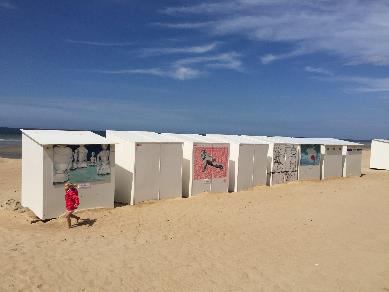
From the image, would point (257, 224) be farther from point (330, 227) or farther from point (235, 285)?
point (235, 285)

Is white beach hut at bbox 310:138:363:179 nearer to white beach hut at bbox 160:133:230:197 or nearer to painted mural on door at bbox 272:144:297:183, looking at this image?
painted mural on door at bbox 272:144:297:183

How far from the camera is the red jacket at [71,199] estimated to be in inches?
438

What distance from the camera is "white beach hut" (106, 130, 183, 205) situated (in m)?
13.7

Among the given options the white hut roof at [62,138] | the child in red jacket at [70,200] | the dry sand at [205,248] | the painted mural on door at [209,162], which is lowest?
the dry sand at [205,248]

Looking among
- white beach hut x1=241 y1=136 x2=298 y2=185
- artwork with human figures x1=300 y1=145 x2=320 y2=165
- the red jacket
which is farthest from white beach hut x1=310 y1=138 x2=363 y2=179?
the red jacket

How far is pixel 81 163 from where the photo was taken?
39.5 feet

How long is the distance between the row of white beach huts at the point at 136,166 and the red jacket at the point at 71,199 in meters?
0.54

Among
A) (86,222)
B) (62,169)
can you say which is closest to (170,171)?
(86,222)

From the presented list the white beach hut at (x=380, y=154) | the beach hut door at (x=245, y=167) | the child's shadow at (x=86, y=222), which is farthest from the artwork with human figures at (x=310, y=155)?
the child's shadow at (x=86, y=222)

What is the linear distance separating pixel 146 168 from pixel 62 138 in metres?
2.92

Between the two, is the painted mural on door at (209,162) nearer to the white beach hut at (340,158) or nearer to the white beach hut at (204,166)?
the white beach hut at (204,166)

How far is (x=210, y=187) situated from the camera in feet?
53.0

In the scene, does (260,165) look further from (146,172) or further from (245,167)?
(146,172)

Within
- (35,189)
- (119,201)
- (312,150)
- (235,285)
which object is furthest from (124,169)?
(312,150)
